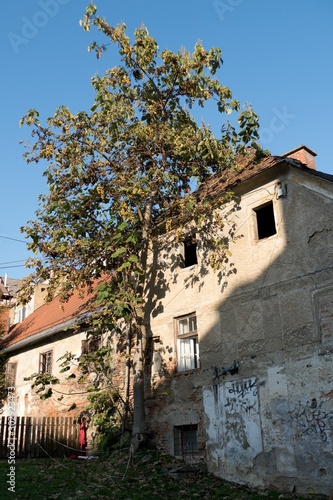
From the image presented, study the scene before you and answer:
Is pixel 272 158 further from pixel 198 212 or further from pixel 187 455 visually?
pixel 187 455

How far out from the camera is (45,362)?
63.2 ft

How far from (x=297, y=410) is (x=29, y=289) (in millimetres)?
7666

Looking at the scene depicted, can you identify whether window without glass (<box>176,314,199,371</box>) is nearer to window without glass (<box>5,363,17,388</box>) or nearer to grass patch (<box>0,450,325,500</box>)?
grass patch (<box>0,450,325,500</box>)

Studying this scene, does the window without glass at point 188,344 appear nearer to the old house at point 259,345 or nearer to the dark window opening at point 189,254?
the old house at point 259,345

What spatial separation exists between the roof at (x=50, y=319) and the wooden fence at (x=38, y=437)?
3.05 meters

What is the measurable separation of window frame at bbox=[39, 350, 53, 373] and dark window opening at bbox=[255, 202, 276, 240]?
32.3 feet

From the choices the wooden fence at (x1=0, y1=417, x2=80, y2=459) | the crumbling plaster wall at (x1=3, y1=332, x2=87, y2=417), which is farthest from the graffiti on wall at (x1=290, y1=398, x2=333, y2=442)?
the crumbling plaster wall at (x1=3, y1=332, x2=87, y2=417)

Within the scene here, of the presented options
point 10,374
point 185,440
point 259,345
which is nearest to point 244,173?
point 259,345

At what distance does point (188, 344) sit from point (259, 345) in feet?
8.39

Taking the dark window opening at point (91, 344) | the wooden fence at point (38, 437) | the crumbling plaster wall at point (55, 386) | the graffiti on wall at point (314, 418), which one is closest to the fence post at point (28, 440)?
the wooden fence at point (38, 437)

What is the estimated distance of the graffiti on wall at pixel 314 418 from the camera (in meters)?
9.57

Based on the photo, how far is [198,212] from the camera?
12.9 m

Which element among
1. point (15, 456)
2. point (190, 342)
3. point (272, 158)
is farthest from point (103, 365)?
point (272, 158)

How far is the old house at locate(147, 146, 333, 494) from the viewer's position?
1002 centimetres
